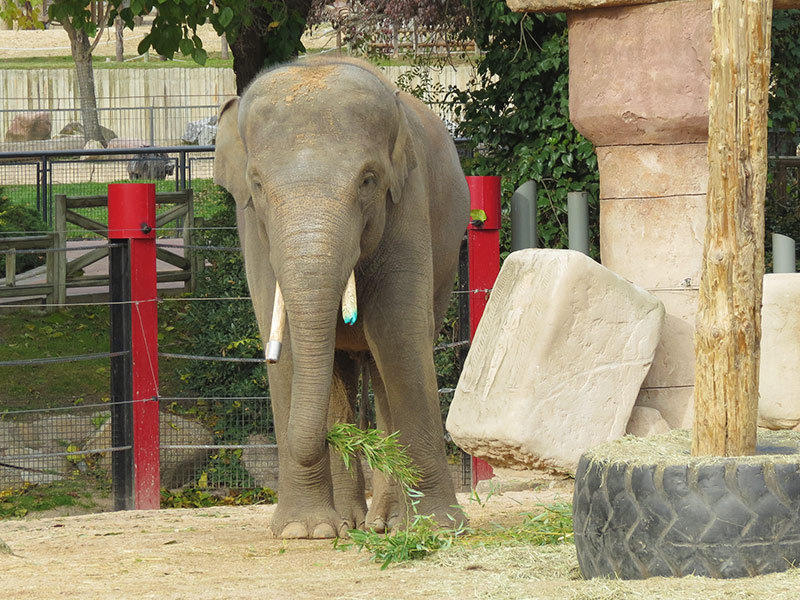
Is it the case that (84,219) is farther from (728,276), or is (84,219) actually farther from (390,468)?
(728,276)

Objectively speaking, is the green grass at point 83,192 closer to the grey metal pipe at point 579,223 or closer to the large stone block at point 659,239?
the grey metal pipe at point 579,223

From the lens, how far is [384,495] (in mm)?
5898

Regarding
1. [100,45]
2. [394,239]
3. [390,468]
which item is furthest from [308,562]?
[100,45]

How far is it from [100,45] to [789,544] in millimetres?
52347

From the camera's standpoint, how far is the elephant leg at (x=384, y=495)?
5785mm

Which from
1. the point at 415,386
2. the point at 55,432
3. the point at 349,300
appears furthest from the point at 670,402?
the point at 55,432

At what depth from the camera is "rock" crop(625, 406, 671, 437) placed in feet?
23.2

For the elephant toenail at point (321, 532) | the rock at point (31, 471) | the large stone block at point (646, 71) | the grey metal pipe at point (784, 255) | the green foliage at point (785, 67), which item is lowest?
the rock at point (31, 471)

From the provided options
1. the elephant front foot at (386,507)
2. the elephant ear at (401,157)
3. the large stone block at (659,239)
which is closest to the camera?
the elephant ear at (401,157)

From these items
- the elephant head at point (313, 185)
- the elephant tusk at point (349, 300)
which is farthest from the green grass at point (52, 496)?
the elephant tusk at point (349, 300)

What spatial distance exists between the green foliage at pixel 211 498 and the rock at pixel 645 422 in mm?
2694

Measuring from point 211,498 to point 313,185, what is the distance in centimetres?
461

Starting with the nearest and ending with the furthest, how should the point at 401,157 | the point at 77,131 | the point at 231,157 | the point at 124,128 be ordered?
the point at 401,157 < the point at 231,157 < the point at 124,128 < the point at 77,131

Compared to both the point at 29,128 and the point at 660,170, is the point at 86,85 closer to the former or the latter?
the point at 29,128
